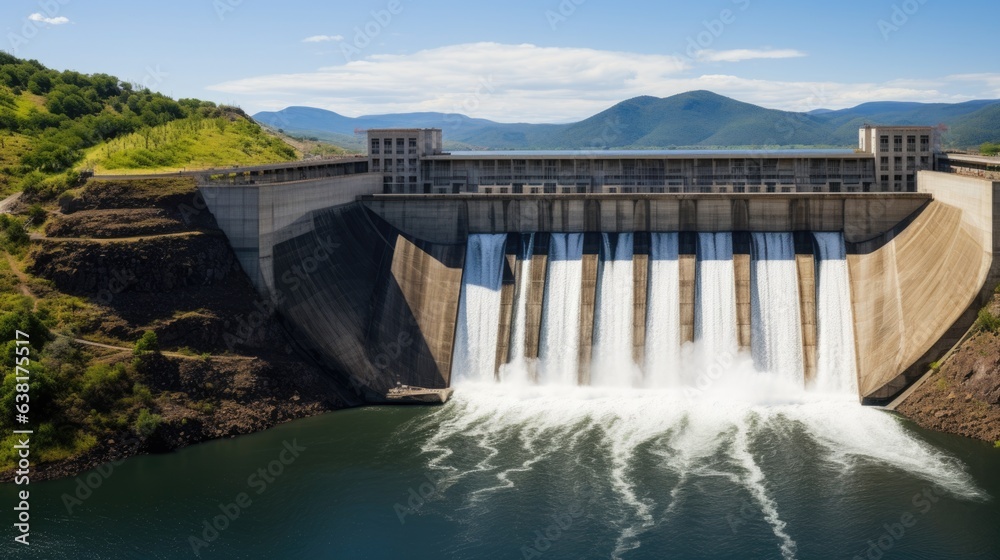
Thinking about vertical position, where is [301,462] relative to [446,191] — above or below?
below

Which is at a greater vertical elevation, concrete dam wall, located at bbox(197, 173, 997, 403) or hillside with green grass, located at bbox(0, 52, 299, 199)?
hillside with green grass, located at bbox(0, 52, 299, 199)

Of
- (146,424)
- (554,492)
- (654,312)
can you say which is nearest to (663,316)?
(654,312)

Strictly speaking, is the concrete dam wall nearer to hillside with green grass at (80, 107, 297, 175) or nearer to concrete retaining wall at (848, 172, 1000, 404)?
concrete retaining wall at (848, 172, 1000, 404)

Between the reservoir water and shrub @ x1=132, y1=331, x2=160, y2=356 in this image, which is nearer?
the reservoir water

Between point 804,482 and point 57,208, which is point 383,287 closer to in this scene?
point 57,208

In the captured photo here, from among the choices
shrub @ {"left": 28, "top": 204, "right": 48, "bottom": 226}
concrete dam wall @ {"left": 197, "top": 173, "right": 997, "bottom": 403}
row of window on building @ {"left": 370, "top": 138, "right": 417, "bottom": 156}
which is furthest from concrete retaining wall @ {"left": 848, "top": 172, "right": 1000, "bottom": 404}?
shrub @ {"left": 28, "top": 204, "right": 48, "bottom": 226}

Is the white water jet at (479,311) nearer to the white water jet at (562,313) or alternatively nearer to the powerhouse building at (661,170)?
the white water jet at (562,313)

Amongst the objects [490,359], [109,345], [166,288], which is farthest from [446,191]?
[109,345]
